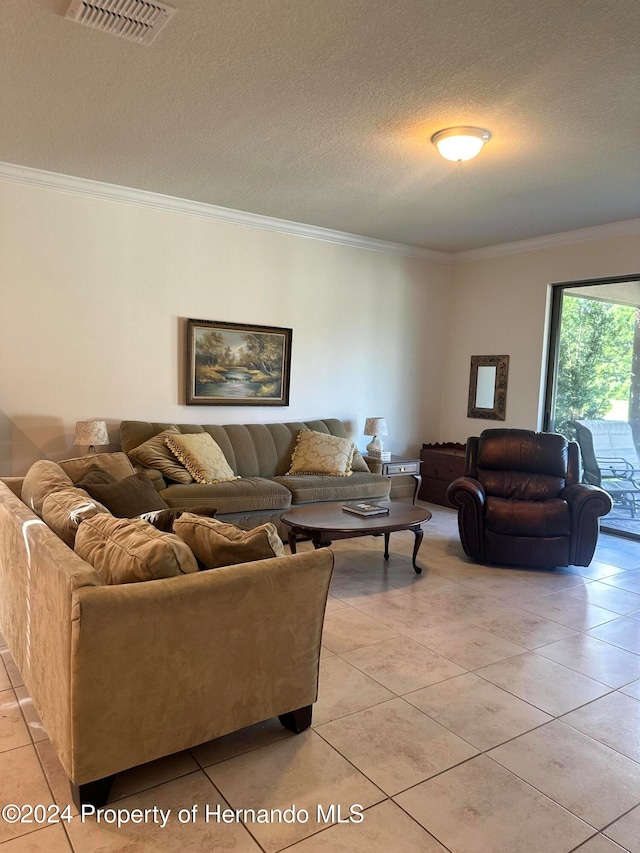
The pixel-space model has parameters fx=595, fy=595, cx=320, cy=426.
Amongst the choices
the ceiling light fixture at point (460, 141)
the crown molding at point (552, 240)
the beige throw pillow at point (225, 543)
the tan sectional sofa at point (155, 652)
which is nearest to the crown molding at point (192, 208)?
the crown molding at point (552, 240)

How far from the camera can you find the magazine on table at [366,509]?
4.16 meters

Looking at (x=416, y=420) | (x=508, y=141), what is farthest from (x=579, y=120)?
(x=416, y=420)

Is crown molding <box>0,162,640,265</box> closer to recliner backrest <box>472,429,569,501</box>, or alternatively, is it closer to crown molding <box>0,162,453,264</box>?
crown molding <box>0,162,453,264</box>

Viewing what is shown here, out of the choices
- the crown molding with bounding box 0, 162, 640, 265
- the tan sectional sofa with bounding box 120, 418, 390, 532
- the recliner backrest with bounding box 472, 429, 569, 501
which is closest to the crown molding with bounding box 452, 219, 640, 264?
the crown molding with bounding box 0, 162, 640, 265

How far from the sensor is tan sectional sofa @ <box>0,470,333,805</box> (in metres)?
1.78

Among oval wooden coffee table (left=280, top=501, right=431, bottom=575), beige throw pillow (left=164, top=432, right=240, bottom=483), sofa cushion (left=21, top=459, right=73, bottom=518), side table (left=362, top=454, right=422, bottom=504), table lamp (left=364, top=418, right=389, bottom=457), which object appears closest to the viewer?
sofa cushion (left=21, top=459, right=73, bottom=518)

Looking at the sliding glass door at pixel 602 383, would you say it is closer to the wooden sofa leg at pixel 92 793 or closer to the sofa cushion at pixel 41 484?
the sofa cushion at pixel 41 484

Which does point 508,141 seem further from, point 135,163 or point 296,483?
point 296,483

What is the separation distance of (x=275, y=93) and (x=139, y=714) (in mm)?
2938

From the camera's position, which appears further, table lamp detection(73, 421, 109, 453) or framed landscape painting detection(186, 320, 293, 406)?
framed landscape painting detection(186, 320, 293, 406)

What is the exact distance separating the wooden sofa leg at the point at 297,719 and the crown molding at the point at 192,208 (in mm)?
4167

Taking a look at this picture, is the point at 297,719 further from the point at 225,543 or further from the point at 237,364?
the point at 237,364

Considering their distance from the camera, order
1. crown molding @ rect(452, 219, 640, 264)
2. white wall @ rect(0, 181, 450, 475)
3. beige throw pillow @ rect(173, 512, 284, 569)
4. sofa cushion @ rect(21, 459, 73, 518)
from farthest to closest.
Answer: crown molding @ rect(452, 219, 640, 264) < white wall @ rect(0, 181, 450, 475) < sofa cushion @ rect(21, 459, 73, 518) < beige throw pillow @ rect(173, 512, 284, 569)

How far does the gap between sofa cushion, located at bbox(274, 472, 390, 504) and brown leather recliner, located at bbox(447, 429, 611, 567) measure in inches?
36.0
